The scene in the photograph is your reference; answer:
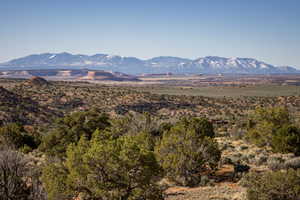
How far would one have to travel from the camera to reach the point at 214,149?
1777cm

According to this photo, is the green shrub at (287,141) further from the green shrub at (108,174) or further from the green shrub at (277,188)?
the green shrub at (108,174)

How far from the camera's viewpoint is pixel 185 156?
16641 millimetres

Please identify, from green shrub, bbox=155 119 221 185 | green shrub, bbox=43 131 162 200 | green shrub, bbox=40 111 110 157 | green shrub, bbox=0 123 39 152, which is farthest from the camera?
green shrub, bbox=0 123 39 152

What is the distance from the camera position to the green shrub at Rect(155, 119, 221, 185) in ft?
53.9

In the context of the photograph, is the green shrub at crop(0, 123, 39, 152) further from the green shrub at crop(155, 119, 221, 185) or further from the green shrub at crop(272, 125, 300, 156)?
the green shrub at crop(272, 125, 300, 156)

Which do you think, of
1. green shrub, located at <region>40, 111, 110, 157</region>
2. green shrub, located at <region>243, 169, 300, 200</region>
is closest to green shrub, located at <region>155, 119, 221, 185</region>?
green shrub, located at <region>243, 169, 300, 200</region>

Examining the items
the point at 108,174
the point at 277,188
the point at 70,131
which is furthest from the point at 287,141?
the point at 70,131

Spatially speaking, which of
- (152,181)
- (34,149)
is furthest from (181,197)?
(34,149)

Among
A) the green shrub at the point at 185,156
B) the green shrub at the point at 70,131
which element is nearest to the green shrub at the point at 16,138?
the green shrub at the point at 70,131

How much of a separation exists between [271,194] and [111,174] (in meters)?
6.19

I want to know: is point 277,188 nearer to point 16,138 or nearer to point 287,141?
point 287,141

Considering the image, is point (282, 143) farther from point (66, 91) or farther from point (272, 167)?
point (66, 91)

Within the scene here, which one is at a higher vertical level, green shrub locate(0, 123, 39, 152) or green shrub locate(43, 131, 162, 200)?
green shrub locate(43, 131, 162, 200)

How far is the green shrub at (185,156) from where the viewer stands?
53.9ft
